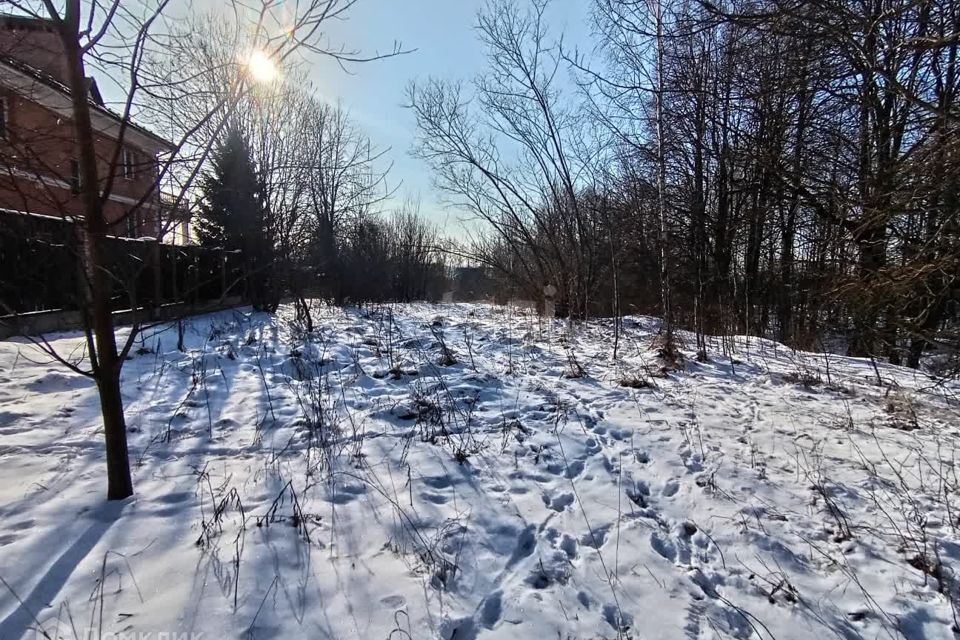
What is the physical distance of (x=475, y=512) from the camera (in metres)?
2.43

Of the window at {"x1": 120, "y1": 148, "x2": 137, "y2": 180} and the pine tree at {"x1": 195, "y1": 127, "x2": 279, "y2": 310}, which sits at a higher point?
the pine tree at {"x1": 195, "y1": 127, "x2": 279, "y2": 310}

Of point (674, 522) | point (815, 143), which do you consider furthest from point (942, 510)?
point (815, 143)

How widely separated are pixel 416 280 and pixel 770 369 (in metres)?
25.0

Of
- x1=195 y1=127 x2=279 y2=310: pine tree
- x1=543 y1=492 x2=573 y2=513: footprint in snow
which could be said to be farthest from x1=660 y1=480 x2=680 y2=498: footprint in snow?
x1=195 y1=127 x2=279 y2=310: pine tree

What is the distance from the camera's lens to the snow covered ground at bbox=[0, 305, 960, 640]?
67.6 inches

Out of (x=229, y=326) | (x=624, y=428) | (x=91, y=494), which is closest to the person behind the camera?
(x=91, y=494)

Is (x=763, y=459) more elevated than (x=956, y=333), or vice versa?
(x=956, y=333)

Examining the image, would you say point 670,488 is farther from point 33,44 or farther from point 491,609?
point 33,44

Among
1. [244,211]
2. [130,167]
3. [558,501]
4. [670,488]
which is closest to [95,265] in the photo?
[130,167]

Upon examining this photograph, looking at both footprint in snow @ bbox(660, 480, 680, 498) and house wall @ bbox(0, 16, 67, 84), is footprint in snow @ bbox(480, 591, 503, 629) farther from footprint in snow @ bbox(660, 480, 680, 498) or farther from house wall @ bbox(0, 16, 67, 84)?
house wall @ bbox(0, 16, 67, 84)

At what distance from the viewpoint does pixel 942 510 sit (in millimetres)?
2475

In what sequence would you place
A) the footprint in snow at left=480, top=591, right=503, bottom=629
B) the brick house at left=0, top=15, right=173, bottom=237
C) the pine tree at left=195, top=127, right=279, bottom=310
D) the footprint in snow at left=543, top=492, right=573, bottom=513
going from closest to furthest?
the footprint in snow at left=480, top=591, right=503, bottom=629
the brick house at left=0, top=15, right=173, bottom=237
the footprint in snow at left=543, top=492, right=573, bottom=513
the pine tree at left=195, top=127, right=279, bottom=310

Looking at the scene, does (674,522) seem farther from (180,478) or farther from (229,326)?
(229,326)

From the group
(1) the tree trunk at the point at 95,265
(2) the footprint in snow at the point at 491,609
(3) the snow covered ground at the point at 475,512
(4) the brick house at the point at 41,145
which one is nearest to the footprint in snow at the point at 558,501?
(3) the snow covered ground at the point at 475,512
